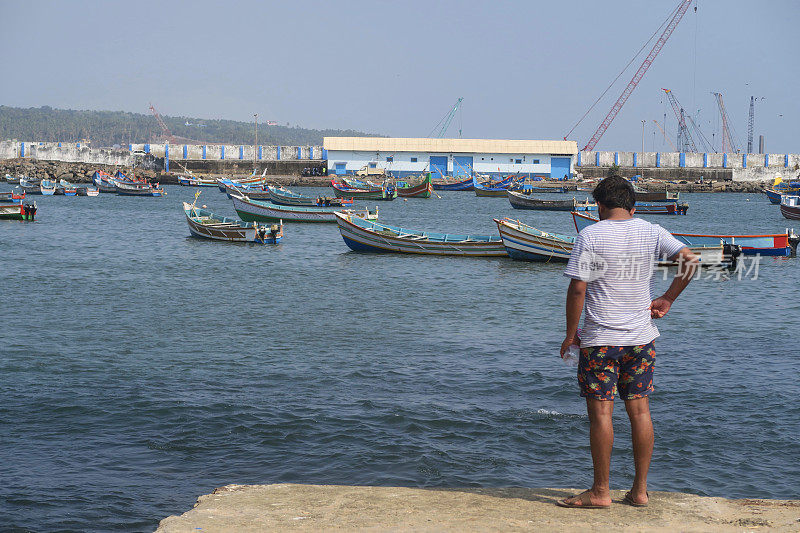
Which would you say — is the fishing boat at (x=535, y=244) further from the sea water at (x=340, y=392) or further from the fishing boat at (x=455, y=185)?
the fishing boat at (x=455, y=185)

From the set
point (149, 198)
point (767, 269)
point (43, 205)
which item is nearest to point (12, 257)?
point (767, 269)

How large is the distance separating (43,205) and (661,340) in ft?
198

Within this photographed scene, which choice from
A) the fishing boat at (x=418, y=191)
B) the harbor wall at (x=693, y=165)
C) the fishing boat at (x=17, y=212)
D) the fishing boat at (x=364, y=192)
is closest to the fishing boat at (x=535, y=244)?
the fishing boat at (x=17, y=212)

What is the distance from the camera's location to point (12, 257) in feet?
98.8

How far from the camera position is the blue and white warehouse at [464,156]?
108m

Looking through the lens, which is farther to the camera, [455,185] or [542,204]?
[455,185]

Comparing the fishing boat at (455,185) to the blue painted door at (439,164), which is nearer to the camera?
the fishing boat at (455,185)

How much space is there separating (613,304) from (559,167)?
351 ft

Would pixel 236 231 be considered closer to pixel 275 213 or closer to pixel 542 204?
pixel 275 213

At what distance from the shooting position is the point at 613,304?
5.65 m

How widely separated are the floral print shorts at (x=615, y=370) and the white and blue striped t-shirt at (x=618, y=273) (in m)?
0.06

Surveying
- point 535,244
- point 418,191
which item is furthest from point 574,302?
point 418,191

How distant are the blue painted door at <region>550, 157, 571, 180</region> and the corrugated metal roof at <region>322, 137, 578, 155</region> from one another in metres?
1.04

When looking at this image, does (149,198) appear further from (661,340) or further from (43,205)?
(661,340)
